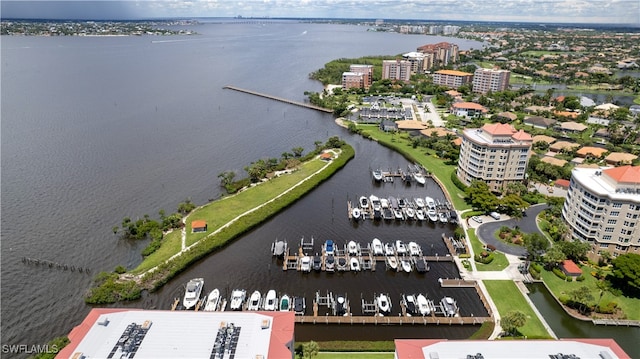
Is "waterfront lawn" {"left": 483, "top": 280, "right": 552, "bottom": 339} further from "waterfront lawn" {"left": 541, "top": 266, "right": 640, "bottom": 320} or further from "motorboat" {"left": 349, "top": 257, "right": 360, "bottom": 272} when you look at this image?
"motorboat" {"left": 349, "top": 257, "right": 360, "bottom": 272}

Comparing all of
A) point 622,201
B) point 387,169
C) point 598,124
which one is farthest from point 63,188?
point 598,124

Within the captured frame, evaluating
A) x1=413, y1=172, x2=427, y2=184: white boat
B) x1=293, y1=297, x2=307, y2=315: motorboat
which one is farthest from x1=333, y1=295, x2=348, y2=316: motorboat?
x1=413, y1=172, x2=427, y2=184: white boat

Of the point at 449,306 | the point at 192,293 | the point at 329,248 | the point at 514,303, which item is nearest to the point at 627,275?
the point at 514,303

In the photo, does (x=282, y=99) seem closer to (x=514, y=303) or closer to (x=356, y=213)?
(x=356, y=213)

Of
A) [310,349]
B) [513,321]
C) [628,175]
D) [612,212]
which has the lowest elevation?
[513,321]

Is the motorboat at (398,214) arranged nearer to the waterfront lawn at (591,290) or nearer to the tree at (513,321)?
the waterfront lawn at (591,290)

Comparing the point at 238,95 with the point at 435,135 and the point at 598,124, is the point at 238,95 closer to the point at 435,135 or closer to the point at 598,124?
the point at 435,135
